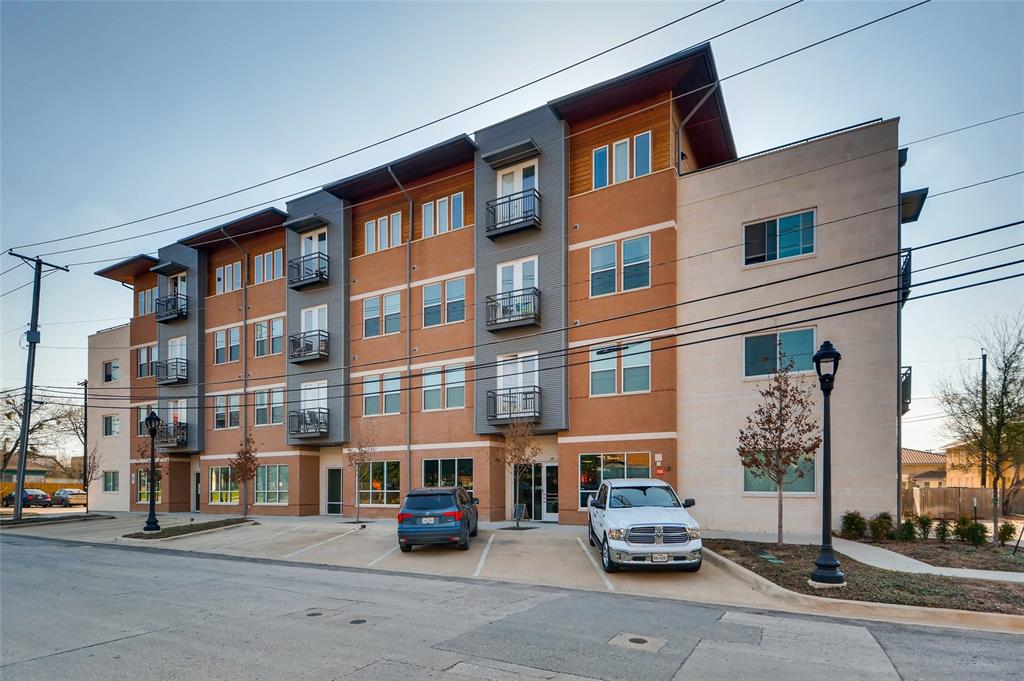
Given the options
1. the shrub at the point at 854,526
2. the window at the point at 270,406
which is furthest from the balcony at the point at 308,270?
the shrub at the point at 854,526

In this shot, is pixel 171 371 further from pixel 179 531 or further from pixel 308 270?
pixel 179 531

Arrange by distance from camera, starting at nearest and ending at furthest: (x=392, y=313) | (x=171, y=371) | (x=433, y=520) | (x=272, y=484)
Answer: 1. (x=433, y=520)
2. (x=392, y=313)
3. (x=272, y=484)
4. (x=171, y=371)

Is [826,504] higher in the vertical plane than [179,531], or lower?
higher

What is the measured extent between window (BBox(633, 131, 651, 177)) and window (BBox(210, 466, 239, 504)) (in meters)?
26.6

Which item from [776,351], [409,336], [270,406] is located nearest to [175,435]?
[270,406]

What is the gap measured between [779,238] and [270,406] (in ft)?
84.2

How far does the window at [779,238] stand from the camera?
63.7ft

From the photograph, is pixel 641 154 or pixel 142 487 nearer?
pixel 641 154

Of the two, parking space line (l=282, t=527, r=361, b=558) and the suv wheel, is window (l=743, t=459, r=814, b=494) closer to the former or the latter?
the suv wheel

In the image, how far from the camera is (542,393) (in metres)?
23.1

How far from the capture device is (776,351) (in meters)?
19.3

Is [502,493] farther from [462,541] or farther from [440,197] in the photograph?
[440,197]

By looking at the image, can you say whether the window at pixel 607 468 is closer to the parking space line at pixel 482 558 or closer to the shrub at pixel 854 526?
the parking space line at pixel 482 558

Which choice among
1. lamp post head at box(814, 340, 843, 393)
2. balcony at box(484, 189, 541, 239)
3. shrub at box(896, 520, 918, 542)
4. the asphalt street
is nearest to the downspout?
balcony at box(484, 189, 541, 239)
